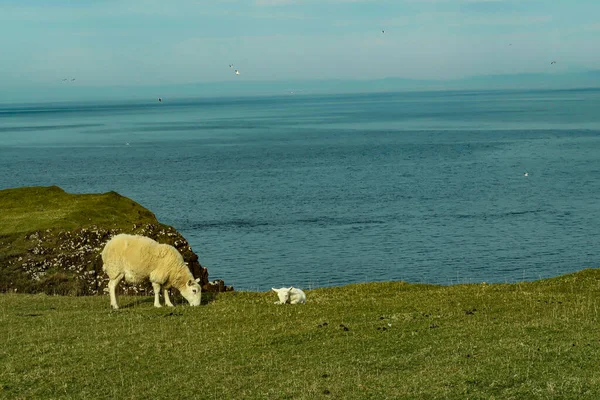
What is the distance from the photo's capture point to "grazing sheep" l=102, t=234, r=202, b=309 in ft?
89.4

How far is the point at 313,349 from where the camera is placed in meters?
20.0

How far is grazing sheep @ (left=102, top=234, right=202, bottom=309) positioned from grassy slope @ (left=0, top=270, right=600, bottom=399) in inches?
36.0

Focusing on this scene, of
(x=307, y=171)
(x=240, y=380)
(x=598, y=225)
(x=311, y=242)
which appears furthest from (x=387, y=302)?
(x=307, y=171)

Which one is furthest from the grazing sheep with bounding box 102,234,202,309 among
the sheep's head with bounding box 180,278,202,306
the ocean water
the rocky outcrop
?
the ocean water

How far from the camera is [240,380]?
57.1 feet

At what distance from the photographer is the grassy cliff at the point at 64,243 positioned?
35156 mm

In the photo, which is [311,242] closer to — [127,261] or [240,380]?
[127,261]

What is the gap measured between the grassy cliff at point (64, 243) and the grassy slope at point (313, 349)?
7.34 metres

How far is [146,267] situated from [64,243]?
40.9ft

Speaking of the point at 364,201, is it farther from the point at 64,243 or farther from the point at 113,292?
the point at 113,292

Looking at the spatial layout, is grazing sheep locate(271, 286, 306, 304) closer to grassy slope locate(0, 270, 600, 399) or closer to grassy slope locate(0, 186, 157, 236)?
grassy slope locate(0, 270, 600, 399)

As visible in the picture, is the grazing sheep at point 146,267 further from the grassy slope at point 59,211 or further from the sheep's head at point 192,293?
the grassy slope at point 59,211

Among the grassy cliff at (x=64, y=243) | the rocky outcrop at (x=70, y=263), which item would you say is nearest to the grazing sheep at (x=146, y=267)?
the rocky outcrop at (x=70, y=263)

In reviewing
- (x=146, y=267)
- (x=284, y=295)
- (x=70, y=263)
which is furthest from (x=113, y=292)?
(x=70, y=263)
